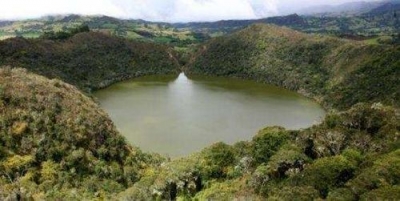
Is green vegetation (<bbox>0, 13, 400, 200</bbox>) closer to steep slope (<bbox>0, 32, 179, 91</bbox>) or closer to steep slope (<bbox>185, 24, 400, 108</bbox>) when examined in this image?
steep slope (<bbox>185, 24, 400, 108</bbox>)

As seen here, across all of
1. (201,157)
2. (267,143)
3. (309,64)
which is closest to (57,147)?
(201,157)

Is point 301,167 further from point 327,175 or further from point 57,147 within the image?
point 57,147

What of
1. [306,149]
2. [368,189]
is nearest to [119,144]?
[306,149]

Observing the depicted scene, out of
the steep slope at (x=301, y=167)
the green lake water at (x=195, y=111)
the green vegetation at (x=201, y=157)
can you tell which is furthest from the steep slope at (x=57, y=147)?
the green lake water at (x=195, y=111)

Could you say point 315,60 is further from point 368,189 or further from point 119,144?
point 368,189

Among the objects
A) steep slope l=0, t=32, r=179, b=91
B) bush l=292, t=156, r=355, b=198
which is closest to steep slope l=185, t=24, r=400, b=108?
steep slope l=0, t=32, r=179, b=91
